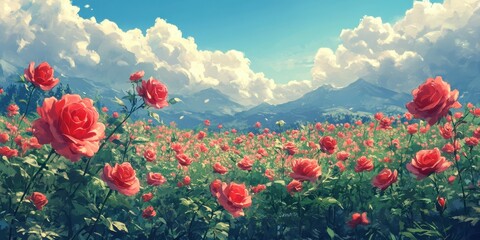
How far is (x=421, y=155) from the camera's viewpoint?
3.16 m

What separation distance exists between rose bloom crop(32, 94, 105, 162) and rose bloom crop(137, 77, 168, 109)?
1.27 m

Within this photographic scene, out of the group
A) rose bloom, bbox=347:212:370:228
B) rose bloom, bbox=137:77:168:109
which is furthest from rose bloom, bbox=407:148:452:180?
rose bloom, bbox=137:77:168:109

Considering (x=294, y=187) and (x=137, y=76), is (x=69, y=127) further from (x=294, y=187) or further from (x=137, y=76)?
(x=294, y=187)

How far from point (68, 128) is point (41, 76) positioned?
71.9 inches

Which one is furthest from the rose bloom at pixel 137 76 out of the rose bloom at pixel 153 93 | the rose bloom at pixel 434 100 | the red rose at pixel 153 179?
the rose bloom at pixel 434 100

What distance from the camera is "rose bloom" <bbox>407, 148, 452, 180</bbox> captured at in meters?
3.06

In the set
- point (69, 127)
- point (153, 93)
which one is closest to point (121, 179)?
point (69, 127)

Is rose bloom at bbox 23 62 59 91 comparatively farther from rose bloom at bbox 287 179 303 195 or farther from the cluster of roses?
rose bloom at bbox 287 179 303 195

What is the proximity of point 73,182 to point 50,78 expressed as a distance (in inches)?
41.0

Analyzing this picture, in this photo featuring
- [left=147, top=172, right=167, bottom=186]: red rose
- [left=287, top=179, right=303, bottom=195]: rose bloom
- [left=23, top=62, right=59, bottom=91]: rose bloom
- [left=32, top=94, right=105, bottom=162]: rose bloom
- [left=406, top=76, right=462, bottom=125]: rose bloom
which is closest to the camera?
[left=32, top=94, right=105, bottom=162]: rose bloom

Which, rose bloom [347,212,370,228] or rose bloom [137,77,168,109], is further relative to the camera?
rose bloom [347,212,370,228]

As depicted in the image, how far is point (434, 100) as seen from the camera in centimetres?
279

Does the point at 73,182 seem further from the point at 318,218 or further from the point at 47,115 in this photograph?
the point at 318,218

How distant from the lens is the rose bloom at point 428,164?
10.0 ft
